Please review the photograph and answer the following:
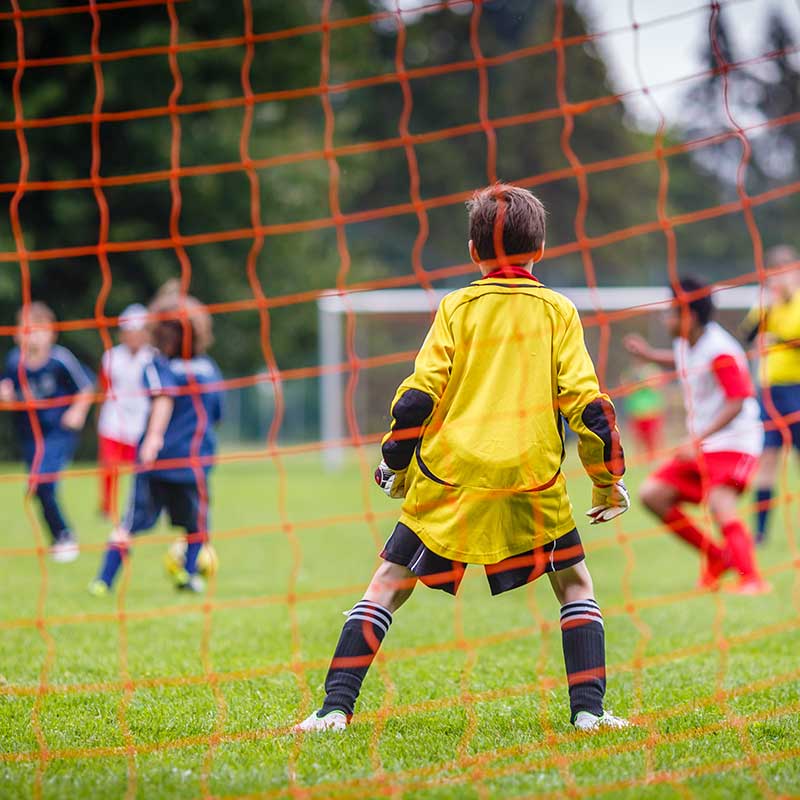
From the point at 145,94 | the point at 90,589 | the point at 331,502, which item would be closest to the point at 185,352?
the point at 90,589

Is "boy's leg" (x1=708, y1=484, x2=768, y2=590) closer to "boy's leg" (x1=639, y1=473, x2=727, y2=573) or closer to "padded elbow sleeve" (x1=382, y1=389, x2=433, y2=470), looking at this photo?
"boy's leg" (x1=639, y1=473, x2=727, y2=573)

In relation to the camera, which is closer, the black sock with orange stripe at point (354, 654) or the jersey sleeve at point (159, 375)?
the black sock with orange stripe at point (354, 654)

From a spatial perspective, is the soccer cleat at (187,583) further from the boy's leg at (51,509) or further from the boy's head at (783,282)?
the boy's head at (783,282)

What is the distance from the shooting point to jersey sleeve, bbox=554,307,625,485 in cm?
315

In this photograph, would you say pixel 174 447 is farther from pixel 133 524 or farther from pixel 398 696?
pixel 398 696

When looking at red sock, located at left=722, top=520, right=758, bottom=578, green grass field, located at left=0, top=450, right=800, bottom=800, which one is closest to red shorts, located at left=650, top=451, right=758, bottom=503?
red sock, located at left=722, top=520, right=758, bottom=578

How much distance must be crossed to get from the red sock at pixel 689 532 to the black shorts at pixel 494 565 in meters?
2.65

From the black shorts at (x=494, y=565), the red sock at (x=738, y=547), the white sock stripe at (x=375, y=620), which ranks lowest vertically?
the white sock stripe at (x=375, y=620)

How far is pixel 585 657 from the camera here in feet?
11.1

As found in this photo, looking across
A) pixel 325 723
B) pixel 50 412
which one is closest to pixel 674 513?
pixel 325 723

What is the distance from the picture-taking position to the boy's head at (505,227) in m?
3.33

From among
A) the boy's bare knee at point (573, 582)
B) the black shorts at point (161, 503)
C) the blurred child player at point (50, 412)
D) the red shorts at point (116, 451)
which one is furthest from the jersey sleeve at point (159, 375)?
the red shorts at point (116, 451)

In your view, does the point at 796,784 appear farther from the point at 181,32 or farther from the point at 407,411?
the point at 181,32

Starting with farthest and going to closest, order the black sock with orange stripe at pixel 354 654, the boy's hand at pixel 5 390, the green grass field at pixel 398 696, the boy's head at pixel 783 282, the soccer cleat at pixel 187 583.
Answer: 1. the boy's head at pixel 783 282
2. the boy's hand at pixel 5 390
3. the soccer cleat at pixel 187 583
4. the black sock with orange stripe at pixel 354 654
5. the green grass field at pixel 398 696
